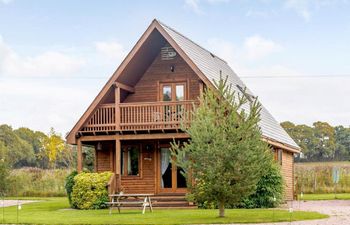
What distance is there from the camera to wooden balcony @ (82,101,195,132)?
2675 centimetres

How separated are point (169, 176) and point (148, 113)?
315 cm

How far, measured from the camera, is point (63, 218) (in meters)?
21.1

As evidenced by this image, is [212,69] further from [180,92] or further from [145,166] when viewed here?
[145,166]

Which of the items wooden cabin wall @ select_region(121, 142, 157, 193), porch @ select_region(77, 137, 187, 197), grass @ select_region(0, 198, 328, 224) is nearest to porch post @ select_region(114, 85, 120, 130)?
porch @ select_region(77, 137, 187, 197)

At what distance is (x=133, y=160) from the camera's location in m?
29.4

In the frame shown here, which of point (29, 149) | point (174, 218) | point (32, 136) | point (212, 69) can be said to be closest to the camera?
point (174, 218)

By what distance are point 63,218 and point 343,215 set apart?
8519mm

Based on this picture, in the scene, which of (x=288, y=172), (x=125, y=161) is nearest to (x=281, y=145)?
(x=288, y=172)

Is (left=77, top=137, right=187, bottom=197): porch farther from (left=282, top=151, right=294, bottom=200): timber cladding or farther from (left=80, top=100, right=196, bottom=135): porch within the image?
(left=282, top=151, right=294, bottom=200): timber cladding

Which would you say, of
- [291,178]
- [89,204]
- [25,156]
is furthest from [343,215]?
[25,156]

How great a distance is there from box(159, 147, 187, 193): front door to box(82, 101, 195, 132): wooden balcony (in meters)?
2.18

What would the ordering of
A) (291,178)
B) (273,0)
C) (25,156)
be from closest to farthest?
(273,0), (291,178), (25,156)

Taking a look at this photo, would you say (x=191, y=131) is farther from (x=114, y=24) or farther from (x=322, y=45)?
(x=322, y=45)

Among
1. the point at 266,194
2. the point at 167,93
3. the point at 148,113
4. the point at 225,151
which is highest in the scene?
the point at 167,93
